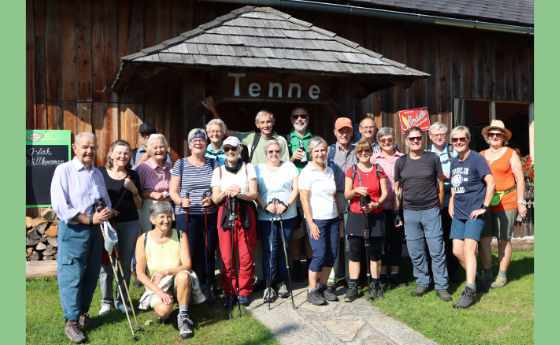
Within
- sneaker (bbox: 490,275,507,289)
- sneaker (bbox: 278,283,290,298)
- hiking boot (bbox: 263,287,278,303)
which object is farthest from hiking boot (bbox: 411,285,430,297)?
hiking boot (bbox: 263,287,278,303)

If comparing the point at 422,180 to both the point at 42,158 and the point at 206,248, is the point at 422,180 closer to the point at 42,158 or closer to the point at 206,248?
the point at 206,248

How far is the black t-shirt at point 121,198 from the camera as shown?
4750 millimetres

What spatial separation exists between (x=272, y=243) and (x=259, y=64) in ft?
7.10

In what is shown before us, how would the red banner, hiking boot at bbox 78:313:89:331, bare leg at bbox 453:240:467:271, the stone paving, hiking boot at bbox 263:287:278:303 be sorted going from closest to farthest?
the stone paving, hiking boot at bbox 78:313:89:331, hiking boot at bbox 263:287:278:303, bare leg at bbox 453:240:467:271, the red banner

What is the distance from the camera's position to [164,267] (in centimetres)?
457

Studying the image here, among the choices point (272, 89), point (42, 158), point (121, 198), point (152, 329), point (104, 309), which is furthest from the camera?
point (42, 158)

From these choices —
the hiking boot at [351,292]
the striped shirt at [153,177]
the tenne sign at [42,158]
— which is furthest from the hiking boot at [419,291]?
the tenne sign at [42,158]

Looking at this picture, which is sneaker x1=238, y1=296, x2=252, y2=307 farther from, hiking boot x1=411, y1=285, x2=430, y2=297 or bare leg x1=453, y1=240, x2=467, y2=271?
bare leg x1=453, y1=240, x2=467, y2=271

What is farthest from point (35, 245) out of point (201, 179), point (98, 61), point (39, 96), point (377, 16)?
point (377, 16)

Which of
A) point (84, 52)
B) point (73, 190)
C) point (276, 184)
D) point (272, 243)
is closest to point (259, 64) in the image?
point (276, 184)

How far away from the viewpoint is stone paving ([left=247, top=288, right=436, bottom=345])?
13.9ft

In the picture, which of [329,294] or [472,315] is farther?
[329,294]

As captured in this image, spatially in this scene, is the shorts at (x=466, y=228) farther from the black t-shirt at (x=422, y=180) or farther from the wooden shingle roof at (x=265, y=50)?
the wooden shingle roof at (x=265, y=50)

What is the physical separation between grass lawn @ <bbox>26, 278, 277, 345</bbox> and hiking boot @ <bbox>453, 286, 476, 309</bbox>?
202 cm
